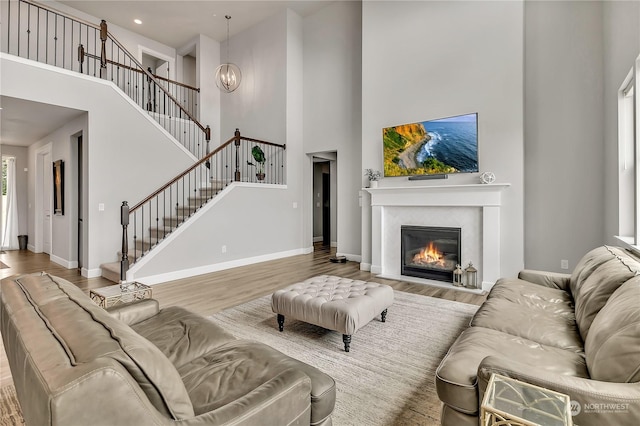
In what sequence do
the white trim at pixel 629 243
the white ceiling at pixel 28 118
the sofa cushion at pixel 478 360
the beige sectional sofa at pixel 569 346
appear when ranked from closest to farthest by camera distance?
the beige sectional sofa at pixel 569 346 < the sofa cushion at pixel 478 360 < the white trim at pixel 629 243 < the white ceiling at pixel 28 118

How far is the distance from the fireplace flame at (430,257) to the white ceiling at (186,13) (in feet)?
18.8

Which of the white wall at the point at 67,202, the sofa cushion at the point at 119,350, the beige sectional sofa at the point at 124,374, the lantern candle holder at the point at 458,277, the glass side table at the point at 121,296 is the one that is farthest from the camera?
the white wall at the point at 67,202

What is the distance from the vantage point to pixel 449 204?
4.76 meters

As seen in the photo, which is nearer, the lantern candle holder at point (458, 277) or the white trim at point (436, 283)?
the white trim at point (436, 283)

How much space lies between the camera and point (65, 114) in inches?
210

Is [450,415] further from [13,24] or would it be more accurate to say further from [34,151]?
Result: [34,151]

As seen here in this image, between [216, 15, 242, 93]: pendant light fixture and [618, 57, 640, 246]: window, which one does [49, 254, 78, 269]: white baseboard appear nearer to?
[216, 15, 242, 93]: pendant light fixture

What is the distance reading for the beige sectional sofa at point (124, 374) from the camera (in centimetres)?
72

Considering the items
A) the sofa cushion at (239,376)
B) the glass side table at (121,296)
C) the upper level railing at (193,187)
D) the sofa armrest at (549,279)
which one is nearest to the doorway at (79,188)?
the upper level railing at (193,187)

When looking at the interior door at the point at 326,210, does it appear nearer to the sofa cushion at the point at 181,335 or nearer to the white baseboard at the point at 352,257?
the white baseboard at the point at 352,257

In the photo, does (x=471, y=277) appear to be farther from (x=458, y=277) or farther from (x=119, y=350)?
(x=119, y=350)

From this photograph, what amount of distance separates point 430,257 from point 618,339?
3800 mm

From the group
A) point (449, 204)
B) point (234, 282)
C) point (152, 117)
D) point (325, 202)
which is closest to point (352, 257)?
point (449, 204)

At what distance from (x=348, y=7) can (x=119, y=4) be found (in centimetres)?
491
